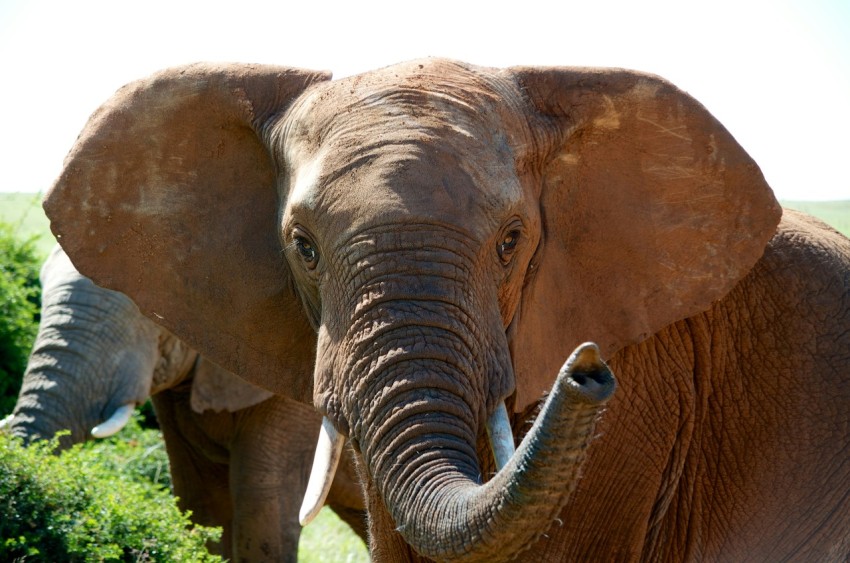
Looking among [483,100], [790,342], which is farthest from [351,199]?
[790,342]

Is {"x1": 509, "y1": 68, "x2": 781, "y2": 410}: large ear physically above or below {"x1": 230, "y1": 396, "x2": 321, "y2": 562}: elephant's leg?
above

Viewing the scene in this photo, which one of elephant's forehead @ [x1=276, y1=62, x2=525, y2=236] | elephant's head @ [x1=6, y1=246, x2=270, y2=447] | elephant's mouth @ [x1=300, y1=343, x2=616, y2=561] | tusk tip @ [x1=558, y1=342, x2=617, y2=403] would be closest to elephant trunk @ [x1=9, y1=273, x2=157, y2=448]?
elephant's head @ [x1=6, y1=246, x2=270, y2=447]

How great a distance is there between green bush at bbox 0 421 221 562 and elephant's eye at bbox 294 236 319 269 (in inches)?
81.0

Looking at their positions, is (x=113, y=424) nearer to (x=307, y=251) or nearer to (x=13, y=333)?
(x=13, y=333)

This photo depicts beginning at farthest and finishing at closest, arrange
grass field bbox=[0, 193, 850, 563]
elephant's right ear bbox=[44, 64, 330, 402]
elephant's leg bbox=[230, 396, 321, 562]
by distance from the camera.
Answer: grass field bbox=[0, 193, 850, 563] → elephant's leg bbox=[230, 396, 321, 562] → elephant's right ear bbox=[44, 64, 330, 402]

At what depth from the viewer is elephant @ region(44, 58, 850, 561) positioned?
3.88 metres

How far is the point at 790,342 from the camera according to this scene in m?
4.65

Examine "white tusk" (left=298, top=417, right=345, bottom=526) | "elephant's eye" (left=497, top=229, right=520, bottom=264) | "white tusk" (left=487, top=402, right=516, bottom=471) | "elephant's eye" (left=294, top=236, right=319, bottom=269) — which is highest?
"elephant's eye" (left=497, top=229, right=520, bottom=264)

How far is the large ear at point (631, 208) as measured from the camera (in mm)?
4438

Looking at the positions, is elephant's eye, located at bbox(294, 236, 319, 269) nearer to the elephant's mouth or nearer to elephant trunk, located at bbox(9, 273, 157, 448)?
the elephant's mouth

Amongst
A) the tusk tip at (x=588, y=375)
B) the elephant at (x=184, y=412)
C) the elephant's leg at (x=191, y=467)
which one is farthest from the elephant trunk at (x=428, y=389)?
the elephant's leg at (x=191, y=467)

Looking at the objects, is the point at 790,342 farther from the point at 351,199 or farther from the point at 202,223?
the point at 202,223

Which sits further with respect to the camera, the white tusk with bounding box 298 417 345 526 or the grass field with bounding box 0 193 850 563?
the grass field with bounding box 0 193 850 563

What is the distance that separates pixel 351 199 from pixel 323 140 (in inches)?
14.2
